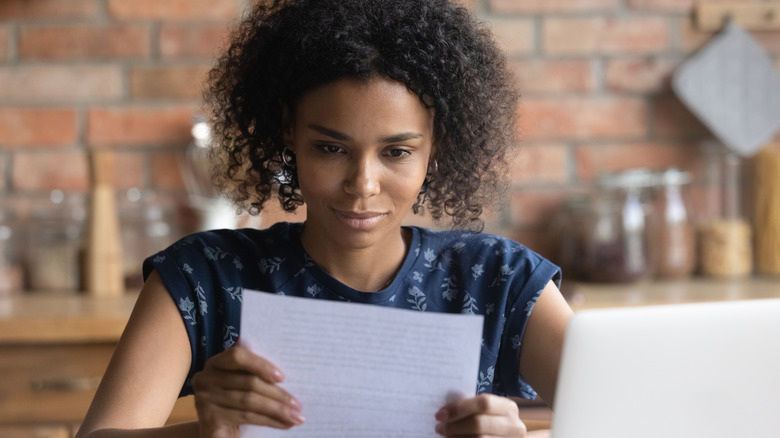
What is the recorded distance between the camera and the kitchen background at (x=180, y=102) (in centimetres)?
189

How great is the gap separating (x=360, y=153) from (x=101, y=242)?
1.01 m

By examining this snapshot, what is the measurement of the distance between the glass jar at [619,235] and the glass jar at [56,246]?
1127 mm

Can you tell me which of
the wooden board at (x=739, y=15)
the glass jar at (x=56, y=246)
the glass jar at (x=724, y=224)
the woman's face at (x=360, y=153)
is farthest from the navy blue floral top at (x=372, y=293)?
the wooden board at (x=739, y=15)

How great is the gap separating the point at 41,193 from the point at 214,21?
0.55 metres

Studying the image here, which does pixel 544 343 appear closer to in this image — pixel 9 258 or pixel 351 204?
pixel 351 204

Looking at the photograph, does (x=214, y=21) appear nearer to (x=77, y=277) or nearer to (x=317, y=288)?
(x=77, y=277)

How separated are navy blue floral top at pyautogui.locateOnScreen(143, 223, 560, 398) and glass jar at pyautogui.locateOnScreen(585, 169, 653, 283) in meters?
0.75

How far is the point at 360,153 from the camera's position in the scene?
93 centimetres

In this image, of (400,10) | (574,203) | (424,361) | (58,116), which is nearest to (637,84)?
(574,203)

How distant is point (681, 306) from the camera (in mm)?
595

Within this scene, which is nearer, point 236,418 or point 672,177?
point 236,418

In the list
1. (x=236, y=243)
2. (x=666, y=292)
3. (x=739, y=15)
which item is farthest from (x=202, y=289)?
(x=739, y=15)

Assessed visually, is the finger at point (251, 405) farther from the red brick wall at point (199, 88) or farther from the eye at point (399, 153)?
the red brick wall at point (199, 88)

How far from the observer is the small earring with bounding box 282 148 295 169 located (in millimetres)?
1132
